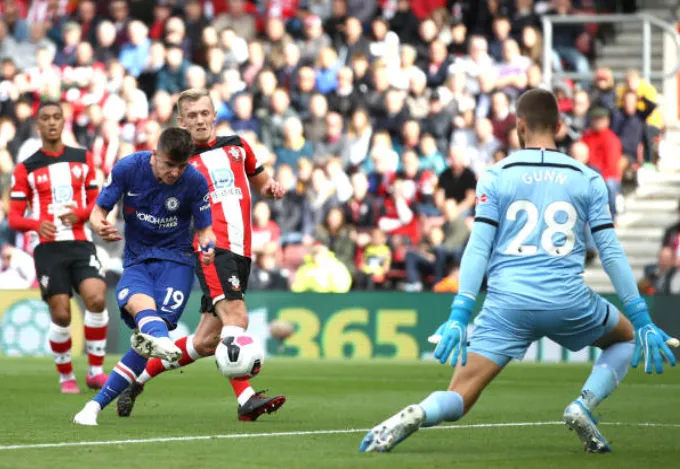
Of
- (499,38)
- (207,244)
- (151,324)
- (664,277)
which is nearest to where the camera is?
(151,324)

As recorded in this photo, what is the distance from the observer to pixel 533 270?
771 cm

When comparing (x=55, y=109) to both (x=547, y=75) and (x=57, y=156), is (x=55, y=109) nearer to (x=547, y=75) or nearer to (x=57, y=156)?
(x=57, y=156)

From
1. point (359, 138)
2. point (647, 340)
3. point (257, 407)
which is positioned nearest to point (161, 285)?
point (257, 407)

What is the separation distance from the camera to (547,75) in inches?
858

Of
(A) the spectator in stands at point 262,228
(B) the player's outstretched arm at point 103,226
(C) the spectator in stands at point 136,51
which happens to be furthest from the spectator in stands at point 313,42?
(B) the player's outstretched arm at point 103,226

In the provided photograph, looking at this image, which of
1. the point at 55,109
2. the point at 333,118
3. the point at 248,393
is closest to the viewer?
the point at 248,393

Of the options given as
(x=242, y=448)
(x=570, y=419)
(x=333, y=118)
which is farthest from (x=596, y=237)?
(x=333, y=118)

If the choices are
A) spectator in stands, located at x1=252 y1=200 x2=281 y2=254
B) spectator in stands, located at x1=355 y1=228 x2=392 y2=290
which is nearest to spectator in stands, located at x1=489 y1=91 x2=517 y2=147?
spectator in stands, located at x1=355 y1=228 x2=392 y2=290

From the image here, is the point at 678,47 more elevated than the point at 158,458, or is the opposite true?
the point at 678,47

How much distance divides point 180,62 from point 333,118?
305cm

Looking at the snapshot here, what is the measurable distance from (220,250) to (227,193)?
41 centimetres

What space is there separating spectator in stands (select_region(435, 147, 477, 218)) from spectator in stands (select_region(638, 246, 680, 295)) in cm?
282

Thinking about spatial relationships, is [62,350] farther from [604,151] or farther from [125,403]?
[604,151]

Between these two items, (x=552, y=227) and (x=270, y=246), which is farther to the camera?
(x=270, y=246)
